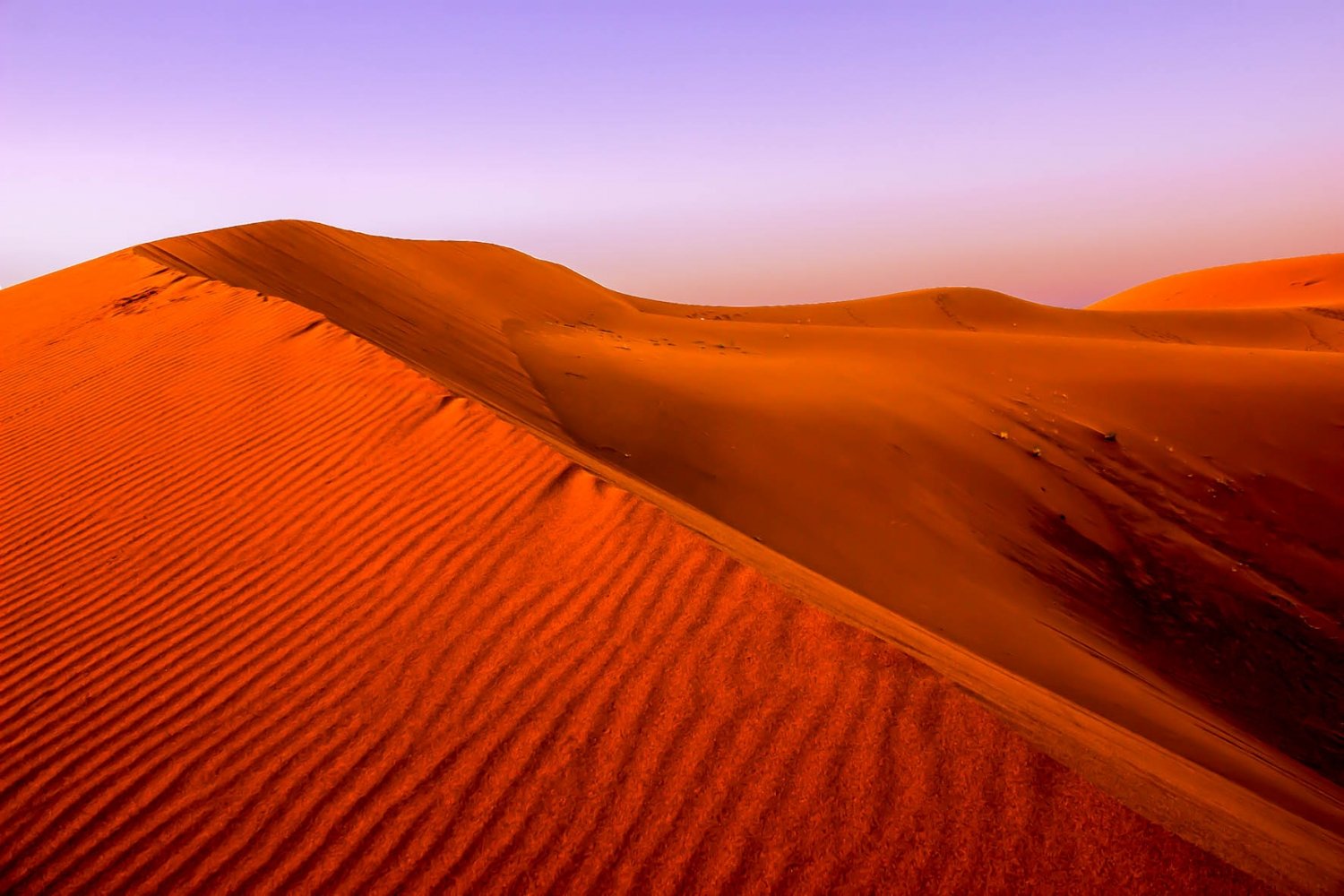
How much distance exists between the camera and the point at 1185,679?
20.8 ft

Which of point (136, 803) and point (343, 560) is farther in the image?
point (343, 560)

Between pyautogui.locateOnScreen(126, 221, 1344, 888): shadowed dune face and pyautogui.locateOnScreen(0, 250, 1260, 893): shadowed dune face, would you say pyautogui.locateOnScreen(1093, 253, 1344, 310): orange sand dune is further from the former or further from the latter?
pyautogui.locateOnScreen(0, 250, 1260, 893): shadowed dune face

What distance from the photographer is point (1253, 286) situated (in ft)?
149

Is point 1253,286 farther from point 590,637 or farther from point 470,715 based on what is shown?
point 470,715

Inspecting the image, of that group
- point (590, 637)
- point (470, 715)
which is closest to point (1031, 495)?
point (590, 637)

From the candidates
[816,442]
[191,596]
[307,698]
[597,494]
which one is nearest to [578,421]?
[816,442]

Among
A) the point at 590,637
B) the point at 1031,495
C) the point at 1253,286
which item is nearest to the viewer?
the point at 590,637

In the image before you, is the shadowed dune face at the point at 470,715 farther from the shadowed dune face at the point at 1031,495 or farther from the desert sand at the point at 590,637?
the shadowed dune face at the point at 1031,495

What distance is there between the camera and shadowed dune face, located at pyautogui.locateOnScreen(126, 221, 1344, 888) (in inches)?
163

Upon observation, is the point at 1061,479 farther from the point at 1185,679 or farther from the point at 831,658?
the point at 831,658

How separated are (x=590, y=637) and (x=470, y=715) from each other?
582 mm

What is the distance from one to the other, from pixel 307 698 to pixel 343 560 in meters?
1.01

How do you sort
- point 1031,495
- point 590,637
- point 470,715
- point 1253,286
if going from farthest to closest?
point 1253,286 < point 1031,495 < point 590,637 < point 470,715

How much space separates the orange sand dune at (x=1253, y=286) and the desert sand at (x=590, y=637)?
40.2m
